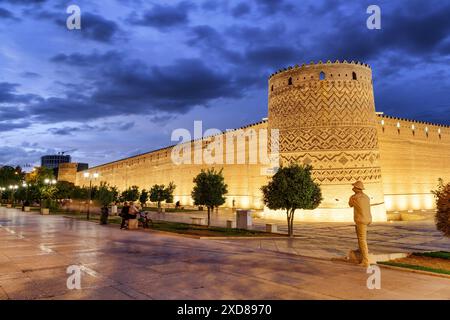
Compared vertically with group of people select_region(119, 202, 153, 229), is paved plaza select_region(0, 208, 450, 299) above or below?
below

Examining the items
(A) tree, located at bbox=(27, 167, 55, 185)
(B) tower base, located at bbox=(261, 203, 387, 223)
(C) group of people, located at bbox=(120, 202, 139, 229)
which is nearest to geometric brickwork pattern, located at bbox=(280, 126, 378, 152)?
(B) tower base, located at bbox=(261, 203, 387, 223)

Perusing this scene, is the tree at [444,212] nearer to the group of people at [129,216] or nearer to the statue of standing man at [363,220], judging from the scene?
the statue of standing man at [363,220]

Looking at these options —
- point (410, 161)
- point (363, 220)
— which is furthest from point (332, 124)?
point (363, 220)

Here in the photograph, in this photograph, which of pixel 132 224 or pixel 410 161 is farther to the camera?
pixel 410 161

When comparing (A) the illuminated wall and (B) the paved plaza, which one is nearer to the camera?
(B) the paved plaza
